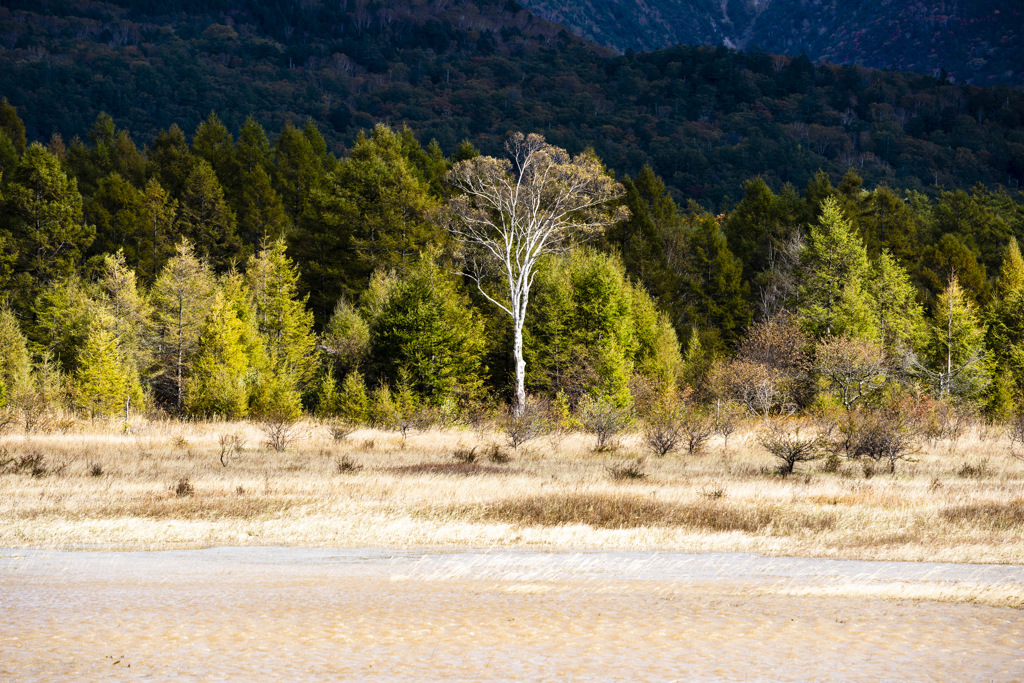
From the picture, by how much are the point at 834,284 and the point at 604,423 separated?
85.5ft

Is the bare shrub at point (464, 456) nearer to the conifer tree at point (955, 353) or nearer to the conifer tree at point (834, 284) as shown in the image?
the conifer tree at point (834, 284)

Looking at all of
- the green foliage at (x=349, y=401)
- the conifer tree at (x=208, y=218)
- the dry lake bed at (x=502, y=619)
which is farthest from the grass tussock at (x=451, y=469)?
the conifer tree at (x=208, y=218)

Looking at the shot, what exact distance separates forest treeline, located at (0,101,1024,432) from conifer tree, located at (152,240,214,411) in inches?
7.6

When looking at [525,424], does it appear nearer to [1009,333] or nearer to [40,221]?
[1009,333]

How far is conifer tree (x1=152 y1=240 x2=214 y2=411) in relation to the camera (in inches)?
1893

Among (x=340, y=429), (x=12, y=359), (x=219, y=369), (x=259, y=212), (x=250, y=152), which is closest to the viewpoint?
(x=340, y=429)

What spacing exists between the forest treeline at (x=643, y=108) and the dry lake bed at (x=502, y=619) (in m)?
103

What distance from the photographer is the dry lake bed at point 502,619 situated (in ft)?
29.1

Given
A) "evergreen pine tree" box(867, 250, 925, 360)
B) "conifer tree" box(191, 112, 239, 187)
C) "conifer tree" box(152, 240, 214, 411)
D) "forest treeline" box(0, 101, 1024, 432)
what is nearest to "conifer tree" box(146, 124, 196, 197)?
"forest treeline" box(0, 101, 1024, 432)

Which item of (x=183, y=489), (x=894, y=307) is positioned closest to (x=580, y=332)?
(x=894, y=307)

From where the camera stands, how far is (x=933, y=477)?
26.3 m

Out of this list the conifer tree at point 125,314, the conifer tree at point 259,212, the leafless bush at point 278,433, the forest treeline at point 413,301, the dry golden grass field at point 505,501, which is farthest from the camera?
the conifer tree at point 259,212

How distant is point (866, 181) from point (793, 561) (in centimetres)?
12237

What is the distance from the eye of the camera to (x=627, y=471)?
Result: 2622cm
